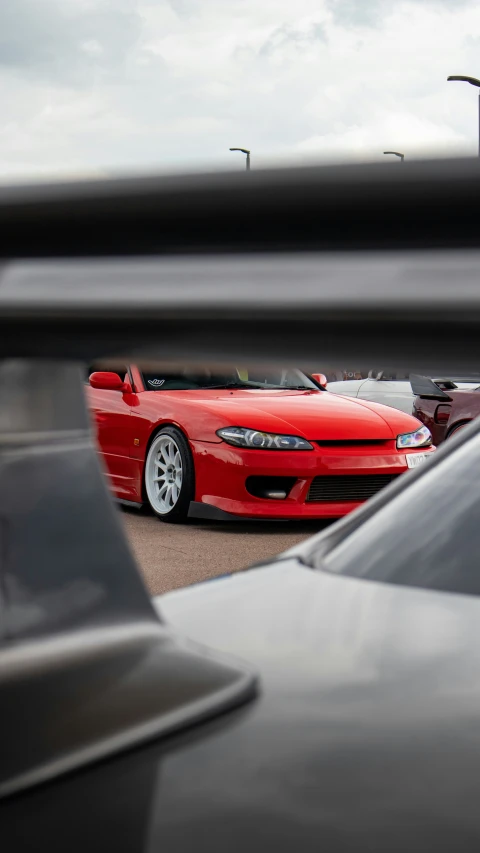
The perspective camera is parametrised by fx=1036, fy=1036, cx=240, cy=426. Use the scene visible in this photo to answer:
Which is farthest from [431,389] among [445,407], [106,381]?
[106,381]

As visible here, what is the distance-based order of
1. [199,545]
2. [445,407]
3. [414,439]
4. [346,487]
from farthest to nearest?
[445,407] < [414,439] < [346,487] < [199,545]

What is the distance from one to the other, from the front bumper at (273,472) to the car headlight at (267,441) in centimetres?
3

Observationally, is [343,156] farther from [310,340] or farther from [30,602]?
[30,602]

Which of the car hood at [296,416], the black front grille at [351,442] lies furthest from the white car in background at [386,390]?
the black front grille at [351,442]

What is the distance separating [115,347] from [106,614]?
488 millimetres

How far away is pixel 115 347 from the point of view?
2.40 ft

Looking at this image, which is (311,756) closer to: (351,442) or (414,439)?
(351,442)

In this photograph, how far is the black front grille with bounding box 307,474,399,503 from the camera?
6566mm

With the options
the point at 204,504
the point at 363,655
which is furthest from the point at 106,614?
the point at 204,504

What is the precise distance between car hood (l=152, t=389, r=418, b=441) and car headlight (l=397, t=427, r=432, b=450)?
0.04 metres

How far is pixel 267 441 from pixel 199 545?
81 centimetres

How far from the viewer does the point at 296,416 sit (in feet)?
22.0

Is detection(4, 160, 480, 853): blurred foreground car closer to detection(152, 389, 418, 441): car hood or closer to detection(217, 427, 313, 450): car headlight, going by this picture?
detection(217, 427, 313, 450): car headlight

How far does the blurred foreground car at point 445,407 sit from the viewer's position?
10.8 meters
